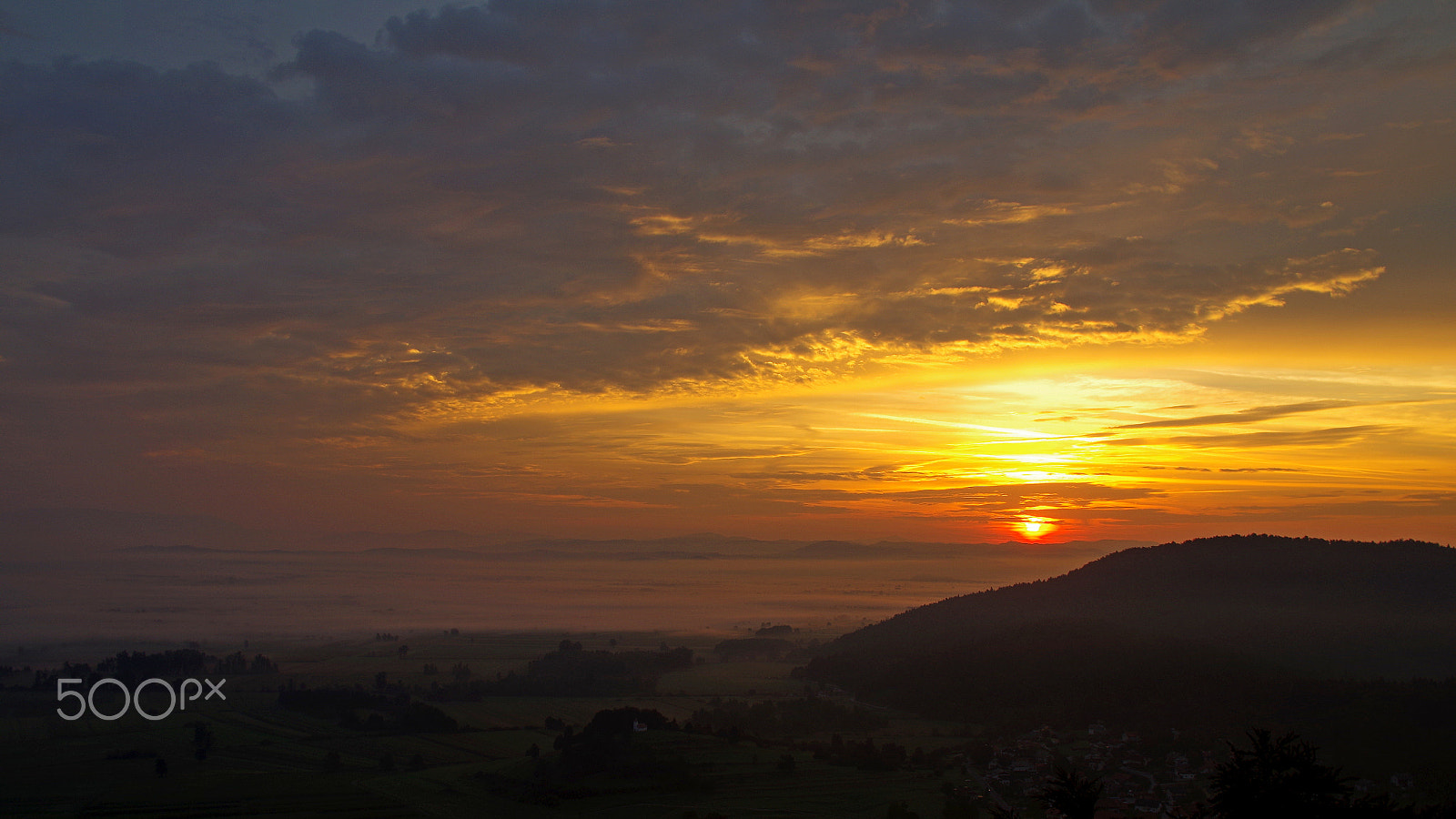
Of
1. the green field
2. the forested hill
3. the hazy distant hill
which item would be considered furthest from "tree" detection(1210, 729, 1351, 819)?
the forested hill

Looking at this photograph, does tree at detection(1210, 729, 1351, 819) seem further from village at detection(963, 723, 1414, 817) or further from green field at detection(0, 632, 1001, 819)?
green field at detection(0, 632, 1001, 819)

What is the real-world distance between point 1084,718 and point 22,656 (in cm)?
10958

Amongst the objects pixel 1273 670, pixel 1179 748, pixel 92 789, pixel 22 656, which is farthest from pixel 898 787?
pixel 22 656

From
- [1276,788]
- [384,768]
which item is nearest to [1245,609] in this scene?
[1276,788]

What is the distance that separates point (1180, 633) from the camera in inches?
2904

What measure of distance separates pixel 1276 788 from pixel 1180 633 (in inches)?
2345

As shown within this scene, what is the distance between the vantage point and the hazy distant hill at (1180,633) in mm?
62156

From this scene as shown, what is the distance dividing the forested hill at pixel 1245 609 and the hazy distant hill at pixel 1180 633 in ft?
0.59

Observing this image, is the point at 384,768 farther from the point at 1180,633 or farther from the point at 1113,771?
the point at 1180,633

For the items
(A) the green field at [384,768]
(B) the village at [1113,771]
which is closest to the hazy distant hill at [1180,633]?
(B) the village at [1113,771]

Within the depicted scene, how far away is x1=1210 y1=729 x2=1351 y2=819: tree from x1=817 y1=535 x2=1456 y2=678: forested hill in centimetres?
4927

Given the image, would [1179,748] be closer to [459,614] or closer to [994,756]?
[994,756]

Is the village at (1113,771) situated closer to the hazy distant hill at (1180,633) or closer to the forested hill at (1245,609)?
the hazy distant hill at (1180,633)

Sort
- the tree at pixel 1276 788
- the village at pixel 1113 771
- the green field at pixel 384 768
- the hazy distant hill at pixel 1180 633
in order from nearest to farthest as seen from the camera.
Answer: the tree at pixel 1276 788 < the village at pixel 1113 771 < the green field at pixel 384 768 < the hazy distant hill at pixel 1180 633
